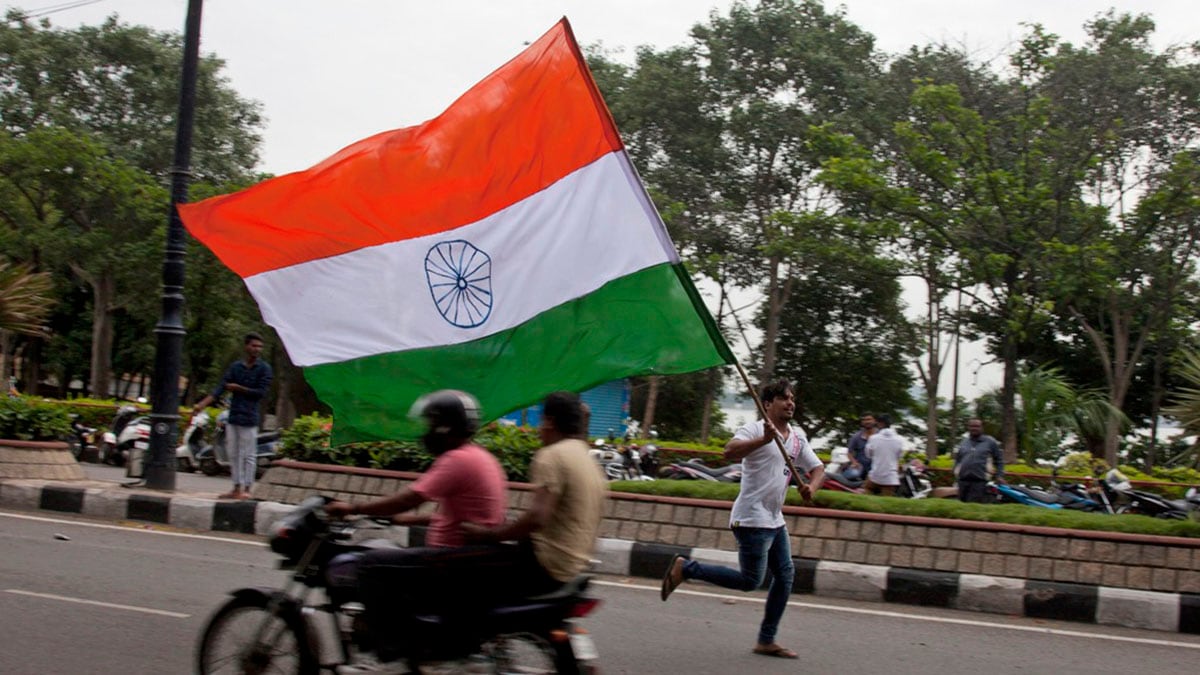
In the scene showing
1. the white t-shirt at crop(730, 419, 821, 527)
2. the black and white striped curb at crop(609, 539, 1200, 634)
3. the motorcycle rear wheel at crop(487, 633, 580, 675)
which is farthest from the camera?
the black and white striped curb at crop(609, 539, 1200, 634)

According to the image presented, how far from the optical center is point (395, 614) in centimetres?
457

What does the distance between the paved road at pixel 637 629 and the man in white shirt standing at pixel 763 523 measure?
358 mm

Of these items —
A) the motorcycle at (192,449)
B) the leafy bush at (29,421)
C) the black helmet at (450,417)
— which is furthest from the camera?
the motorcycle at (192,449)

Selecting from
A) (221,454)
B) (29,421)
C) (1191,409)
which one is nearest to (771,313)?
(221,454)

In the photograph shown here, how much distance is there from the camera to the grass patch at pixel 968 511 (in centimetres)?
934

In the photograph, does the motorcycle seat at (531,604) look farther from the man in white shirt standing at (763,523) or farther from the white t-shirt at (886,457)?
the white t-shirt at (886,457)

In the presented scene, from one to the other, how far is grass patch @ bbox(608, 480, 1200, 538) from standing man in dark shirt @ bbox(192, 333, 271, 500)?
341 centimetres

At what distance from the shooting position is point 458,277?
659 cm

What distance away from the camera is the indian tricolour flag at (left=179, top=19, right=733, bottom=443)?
20.9 feet

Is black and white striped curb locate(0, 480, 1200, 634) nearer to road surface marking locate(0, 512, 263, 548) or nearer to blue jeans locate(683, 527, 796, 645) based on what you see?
road surface marking locate(0, 512, 263, 548)

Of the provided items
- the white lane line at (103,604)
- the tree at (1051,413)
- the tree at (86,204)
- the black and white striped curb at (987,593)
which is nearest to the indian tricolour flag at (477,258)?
the white lane line at (103,604)

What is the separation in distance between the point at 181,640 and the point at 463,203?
2.76 metres

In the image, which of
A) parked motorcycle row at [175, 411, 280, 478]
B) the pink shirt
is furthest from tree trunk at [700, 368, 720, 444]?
the pink shirt

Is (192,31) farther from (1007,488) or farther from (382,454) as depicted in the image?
(1007,488)
